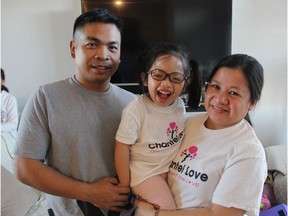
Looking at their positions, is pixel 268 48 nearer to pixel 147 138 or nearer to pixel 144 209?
pixel 147 138

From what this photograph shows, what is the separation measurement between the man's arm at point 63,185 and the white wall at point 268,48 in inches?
99.9

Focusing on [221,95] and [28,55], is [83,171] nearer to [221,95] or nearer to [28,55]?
[221,95]

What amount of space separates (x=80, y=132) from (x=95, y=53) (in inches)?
13.1

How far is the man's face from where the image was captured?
3.43 feet

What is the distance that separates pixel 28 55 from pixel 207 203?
2631mm

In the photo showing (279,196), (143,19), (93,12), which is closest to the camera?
(93,12)

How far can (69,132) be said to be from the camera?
3.16 ft

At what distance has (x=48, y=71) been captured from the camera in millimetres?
2865

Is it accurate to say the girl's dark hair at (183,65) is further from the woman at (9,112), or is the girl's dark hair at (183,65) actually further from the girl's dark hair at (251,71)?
the woman at (9,112)

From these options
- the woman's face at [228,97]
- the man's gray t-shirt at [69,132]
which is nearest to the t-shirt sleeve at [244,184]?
the woman's face at [228,97]

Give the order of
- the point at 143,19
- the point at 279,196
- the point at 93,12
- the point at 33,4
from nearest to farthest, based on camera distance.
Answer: the point at 93,12 → the point at 279,196 → the point at 143,19 → the point at 33,4

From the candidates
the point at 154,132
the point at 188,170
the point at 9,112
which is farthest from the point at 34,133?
the point at 9,112

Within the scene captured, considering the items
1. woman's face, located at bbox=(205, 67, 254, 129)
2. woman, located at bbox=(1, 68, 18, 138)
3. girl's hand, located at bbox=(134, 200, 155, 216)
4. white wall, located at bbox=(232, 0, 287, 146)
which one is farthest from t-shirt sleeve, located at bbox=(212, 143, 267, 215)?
white wall, located at bbox=(232, 0, 287, 146)

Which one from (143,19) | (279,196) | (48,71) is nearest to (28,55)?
(48,71)
